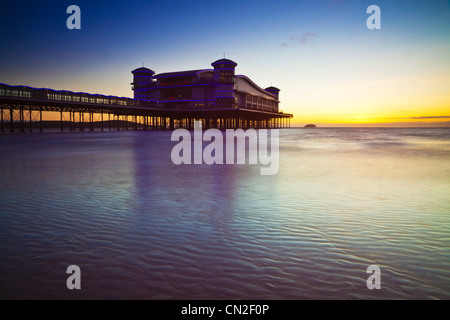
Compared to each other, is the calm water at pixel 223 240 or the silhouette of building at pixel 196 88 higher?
the silhouette of building at pixel 196 88

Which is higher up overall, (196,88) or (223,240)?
(196,88)

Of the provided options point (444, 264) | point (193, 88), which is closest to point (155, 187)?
point (444, 264)

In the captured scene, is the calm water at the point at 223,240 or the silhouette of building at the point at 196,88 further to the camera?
the silhouette of building at the point at 196,88

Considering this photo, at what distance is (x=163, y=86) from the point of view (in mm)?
90000

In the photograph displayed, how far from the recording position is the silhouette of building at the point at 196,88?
84.2 meters

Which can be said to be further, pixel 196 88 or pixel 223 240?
pixel 196 88

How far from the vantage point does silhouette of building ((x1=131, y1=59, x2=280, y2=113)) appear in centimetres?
8425

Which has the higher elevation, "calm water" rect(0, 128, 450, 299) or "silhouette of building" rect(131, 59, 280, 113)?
"silhouette of building" rect(131, 59, 280, 113)

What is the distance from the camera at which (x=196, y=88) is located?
88.0 m

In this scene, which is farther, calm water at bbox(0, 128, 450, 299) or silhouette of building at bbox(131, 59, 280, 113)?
silhouette of building at bbox(131, 59, 280, 113)
